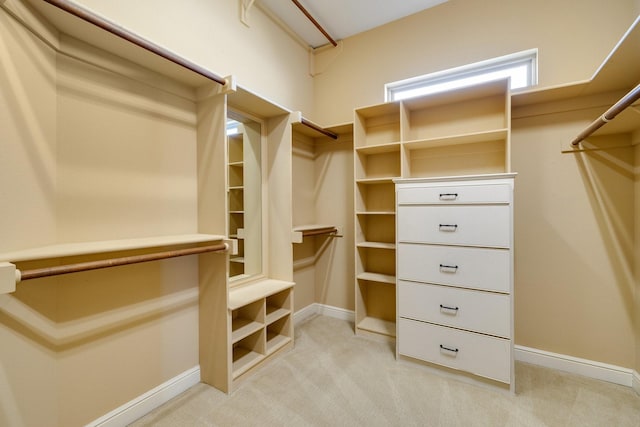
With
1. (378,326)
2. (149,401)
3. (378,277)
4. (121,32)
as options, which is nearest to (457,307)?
(378,277)

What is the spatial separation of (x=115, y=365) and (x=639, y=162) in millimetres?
3370

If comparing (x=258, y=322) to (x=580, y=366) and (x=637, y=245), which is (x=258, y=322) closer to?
(x=580, y=366)

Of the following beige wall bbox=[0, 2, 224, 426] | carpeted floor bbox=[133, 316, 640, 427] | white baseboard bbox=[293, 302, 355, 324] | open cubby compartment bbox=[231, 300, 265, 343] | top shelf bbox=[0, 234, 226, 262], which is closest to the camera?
top shelf bbox=[0, 234, 226, 262]

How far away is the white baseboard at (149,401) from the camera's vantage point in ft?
4.55

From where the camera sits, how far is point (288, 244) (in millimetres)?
2293

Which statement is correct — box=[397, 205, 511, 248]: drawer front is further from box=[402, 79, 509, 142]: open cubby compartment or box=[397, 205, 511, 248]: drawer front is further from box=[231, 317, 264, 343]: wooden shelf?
box=[231, 317, 264, 343]: wooden shelf

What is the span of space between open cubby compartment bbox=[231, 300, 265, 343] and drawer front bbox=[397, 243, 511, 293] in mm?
1114

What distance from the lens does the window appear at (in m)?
2.11

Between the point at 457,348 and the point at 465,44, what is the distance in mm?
2461

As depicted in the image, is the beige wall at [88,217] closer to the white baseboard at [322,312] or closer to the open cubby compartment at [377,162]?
the white baseboard at [322,312]

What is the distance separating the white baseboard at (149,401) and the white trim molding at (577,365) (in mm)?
2452

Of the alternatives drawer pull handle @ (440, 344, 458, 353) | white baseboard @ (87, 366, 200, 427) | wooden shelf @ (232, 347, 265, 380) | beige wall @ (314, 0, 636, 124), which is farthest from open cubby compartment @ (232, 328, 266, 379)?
beige wall @ (314, 0, 636, 124)

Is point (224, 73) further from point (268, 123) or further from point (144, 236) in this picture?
point (144, 236)

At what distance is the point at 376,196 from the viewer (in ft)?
8.80
